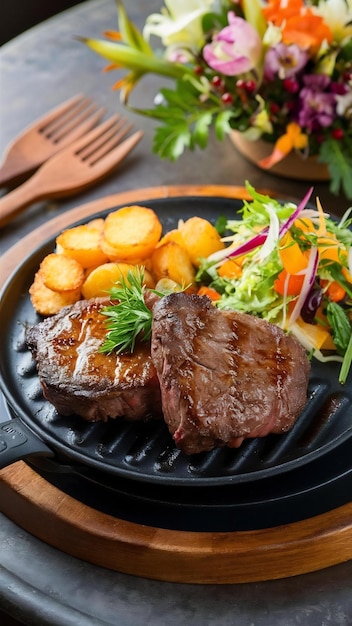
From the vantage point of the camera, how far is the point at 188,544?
234cm

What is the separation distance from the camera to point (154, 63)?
4117 mm

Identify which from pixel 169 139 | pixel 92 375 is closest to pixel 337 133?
pixel 169 139

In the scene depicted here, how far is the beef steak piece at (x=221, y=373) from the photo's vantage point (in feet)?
7.70

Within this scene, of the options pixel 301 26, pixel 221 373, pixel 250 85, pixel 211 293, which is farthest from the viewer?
pixel 250 85

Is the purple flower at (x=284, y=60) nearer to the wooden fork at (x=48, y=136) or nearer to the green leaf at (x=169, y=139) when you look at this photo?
the green leaf at (x=169, y=139)

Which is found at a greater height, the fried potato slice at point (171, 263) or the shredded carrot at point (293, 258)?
the fried potato slice at point (171, 263)

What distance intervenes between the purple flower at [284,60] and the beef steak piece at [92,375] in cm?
177

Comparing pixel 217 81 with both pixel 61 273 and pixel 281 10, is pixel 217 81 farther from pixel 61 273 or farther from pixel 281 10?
pixel 61 273

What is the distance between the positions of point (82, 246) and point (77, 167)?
1178mm

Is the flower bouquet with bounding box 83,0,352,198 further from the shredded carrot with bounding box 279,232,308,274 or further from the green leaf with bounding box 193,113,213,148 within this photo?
the shredded carrot with bounding box 279,232,308,274

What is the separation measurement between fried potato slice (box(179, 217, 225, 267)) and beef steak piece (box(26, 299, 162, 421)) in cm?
67

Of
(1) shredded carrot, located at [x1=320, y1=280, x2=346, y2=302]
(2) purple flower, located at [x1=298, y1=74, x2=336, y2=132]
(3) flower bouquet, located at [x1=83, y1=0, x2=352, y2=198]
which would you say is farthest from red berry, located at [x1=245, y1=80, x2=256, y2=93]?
(1) shredded carrot, located at [x1=320, y1=280, x2=346, y2=302]

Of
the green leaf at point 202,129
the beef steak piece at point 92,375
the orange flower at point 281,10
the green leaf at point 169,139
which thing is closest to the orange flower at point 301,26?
the orange flower at point 281,10

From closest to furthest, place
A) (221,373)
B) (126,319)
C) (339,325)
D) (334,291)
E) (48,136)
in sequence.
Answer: (221,373), (126,319), (339,325), (334,291), (48,136)
